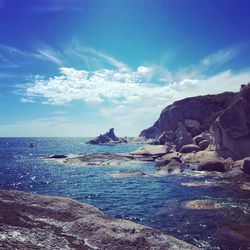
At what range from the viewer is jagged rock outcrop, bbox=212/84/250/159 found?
6519 centimetres

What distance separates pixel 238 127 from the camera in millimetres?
65875

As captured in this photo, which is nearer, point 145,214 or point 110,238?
point 110,238

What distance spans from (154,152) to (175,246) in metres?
79.9

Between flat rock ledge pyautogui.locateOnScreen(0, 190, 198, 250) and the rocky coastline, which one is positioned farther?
the rocky coastline

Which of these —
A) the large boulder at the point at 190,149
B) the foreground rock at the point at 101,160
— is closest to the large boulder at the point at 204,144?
the large boulder at the point at 190,149

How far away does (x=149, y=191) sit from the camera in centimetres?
4284

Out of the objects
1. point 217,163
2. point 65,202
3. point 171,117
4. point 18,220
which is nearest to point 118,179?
point 217,163

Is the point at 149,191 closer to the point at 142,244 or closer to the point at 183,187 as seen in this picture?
the point at 183,187

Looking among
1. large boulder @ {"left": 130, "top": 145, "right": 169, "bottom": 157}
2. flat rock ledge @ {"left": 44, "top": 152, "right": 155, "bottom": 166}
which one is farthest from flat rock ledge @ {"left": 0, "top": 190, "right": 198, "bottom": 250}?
large boulder @ {"left": 130, "top": 145, "right": 169, "bottom": 157}

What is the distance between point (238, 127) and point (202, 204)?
36.9 metres

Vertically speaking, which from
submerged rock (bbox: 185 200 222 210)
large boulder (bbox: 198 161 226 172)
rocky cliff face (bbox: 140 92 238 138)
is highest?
rocky cliff face (bbox: 140 92 238 138)

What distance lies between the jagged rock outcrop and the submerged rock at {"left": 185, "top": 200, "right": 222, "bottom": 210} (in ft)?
114

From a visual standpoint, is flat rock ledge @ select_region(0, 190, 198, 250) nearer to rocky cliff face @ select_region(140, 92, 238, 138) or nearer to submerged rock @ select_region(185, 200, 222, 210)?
submerged rock @ select_region(185, 200, 222, 210)

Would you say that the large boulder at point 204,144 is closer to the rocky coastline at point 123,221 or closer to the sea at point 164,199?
the rocky coastline at point 123,221
